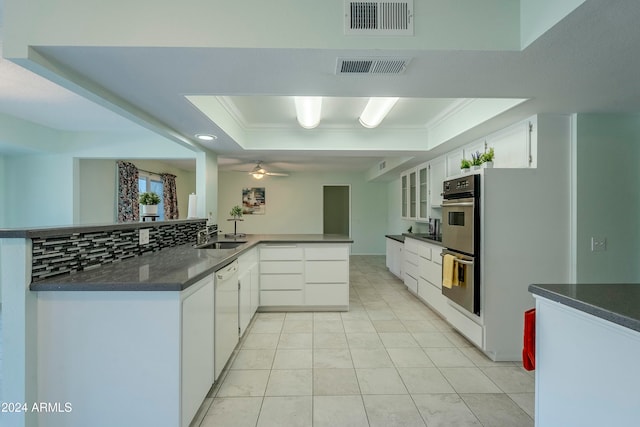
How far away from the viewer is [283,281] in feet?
12.1

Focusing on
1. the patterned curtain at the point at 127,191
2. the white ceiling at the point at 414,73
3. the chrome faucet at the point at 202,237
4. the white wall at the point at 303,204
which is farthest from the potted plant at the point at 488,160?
the patterned curtain at the point at 127,191

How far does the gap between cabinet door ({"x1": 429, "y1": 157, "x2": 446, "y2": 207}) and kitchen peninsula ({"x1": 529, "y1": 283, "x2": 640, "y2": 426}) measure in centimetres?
312

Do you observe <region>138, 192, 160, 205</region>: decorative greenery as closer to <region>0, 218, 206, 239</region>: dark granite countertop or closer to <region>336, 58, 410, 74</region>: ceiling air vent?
<region>0, 218, 206, 239</region>: dark granite countertop

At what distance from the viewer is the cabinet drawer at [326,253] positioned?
12.1ft

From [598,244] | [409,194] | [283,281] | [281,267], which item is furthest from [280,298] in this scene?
[409,194]

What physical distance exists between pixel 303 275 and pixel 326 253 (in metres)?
0.40

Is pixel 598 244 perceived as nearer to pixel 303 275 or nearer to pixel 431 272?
pixel 431 272

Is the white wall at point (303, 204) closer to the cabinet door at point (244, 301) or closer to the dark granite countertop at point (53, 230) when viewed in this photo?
the cabinet door at point (244, 301)

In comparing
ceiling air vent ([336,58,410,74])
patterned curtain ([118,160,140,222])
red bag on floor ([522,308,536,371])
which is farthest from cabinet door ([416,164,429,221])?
patterned curtain ([118,160,140,222])

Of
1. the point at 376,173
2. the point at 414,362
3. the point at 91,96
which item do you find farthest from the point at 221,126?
the point at 376,173

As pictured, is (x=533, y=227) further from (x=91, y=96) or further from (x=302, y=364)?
(x=91, y=96)

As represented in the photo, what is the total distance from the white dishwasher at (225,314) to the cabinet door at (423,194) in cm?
344

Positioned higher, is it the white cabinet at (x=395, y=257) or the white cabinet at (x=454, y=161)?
the white cabinet at (x=454, y=161)

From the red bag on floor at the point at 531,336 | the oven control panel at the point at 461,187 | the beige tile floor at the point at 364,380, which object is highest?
the oven control panel at the point at 461,187
